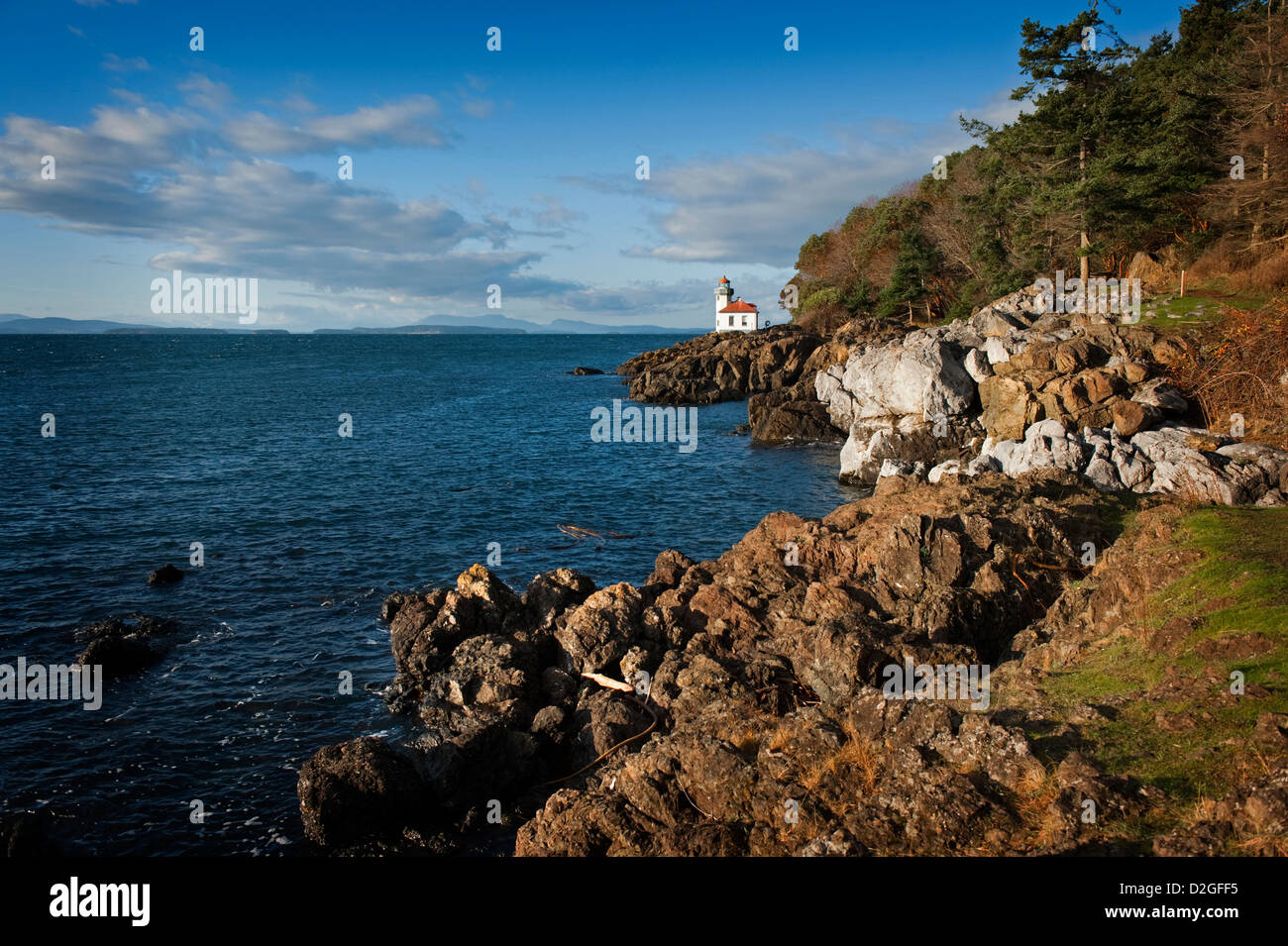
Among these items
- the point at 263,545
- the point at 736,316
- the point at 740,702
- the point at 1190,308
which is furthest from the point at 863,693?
the point at 736,316

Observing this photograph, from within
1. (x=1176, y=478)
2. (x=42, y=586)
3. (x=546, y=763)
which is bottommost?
(x=546, y=763)

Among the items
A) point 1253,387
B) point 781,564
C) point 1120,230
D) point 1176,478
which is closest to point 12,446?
point 781,564

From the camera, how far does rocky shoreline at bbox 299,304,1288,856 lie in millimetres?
8750

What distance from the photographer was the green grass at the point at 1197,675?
27.8 feet

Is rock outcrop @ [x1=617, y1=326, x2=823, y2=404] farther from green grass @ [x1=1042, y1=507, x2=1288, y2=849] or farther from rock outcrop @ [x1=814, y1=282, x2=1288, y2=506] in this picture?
green grass @ [x1=1042, y1=507, x2=1288, y2=849]

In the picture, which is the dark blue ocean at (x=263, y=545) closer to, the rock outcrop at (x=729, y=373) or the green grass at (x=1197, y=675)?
the rock outcrop at (x=729, y=373)

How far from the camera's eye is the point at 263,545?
32375 mm

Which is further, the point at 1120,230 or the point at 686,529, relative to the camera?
the point at 1120,230

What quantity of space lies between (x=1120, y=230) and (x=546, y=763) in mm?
47293

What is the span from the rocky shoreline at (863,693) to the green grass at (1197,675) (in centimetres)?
6

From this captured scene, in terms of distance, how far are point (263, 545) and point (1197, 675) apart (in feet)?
105

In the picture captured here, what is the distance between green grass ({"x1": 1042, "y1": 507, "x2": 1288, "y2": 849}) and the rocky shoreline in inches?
2.3
